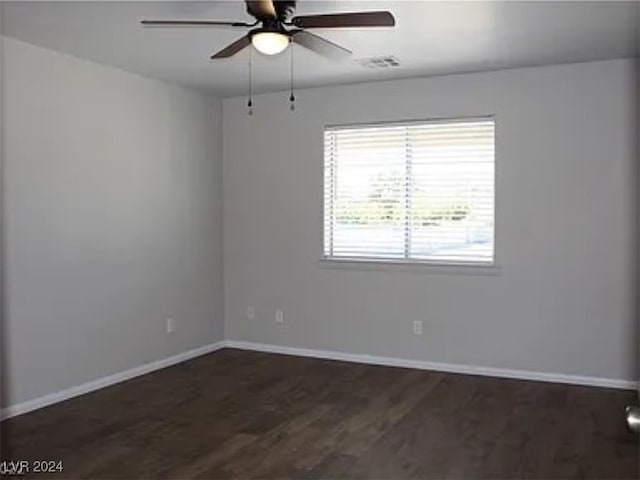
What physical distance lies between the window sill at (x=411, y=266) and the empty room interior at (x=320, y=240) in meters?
0.02

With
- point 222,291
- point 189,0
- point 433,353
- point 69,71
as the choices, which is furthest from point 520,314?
point 69,71

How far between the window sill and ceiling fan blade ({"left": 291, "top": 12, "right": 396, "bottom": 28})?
8.95 ft

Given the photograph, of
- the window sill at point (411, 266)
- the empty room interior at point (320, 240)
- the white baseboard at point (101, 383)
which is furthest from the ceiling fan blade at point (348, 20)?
the white baseboard at point (101, 383)

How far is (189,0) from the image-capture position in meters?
3.54

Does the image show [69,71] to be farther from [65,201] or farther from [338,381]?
[338,381]

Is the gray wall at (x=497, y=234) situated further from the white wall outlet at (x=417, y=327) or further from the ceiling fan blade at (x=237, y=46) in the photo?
the ceiling fan blade at (x=237, y=46)

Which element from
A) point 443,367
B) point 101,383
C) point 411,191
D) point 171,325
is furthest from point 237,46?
point 443,367

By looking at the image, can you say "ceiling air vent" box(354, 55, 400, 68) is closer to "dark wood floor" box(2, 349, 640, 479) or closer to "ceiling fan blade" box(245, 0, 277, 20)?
"ceiling fan blade" box(245, 0, 277, 20)

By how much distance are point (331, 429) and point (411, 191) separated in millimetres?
2358

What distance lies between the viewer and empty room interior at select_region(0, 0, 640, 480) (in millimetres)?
3730

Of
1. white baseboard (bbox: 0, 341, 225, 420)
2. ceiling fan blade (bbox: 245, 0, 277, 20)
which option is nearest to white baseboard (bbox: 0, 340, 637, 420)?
white baseboard (bbox: 0, 341, 225, 420)

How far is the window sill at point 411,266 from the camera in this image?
5.36 meters

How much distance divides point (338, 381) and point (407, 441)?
142 centimetres

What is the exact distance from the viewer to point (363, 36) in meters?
4.23
